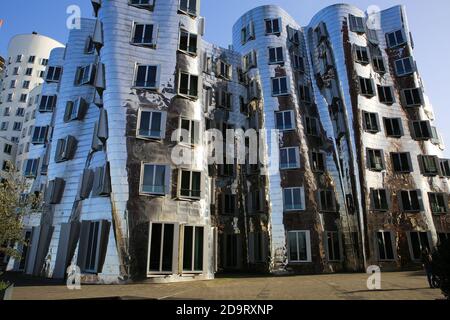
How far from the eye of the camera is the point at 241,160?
32844 millimetres

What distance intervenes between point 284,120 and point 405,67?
15.8 meters

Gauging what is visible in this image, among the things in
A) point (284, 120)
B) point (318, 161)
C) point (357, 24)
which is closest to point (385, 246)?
point (318, 161)

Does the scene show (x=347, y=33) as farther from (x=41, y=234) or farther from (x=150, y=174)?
(x=41, y=234)

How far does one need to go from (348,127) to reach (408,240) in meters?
11.6

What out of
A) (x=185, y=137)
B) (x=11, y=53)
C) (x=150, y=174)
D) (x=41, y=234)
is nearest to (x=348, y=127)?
(x=185, y=137)

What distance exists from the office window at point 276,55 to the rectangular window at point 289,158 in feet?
32.7

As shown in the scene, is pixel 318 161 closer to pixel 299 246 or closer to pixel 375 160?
pixel 375 160

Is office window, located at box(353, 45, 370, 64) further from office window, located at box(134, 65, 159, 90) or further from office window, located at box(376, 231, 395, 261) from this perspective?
office window, located at box(134, 65, 159, 90)

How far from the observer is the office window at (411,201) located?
29.5 m

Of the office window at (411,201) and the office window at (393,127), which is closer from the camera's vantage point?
the office window at (411,201)

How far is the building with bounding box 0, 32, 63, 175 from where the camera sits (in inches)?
2694

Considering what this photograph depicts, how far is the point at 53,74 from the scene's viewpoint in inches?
1384

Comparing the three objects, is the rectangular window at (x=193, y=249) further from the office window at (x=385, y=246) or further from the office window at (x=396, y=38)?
the office window at (x=396, y=38)

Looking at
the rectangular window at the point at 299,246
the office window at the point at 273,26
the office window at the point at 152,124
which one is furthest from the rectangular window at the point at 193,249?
the office window at the point at 273,26
